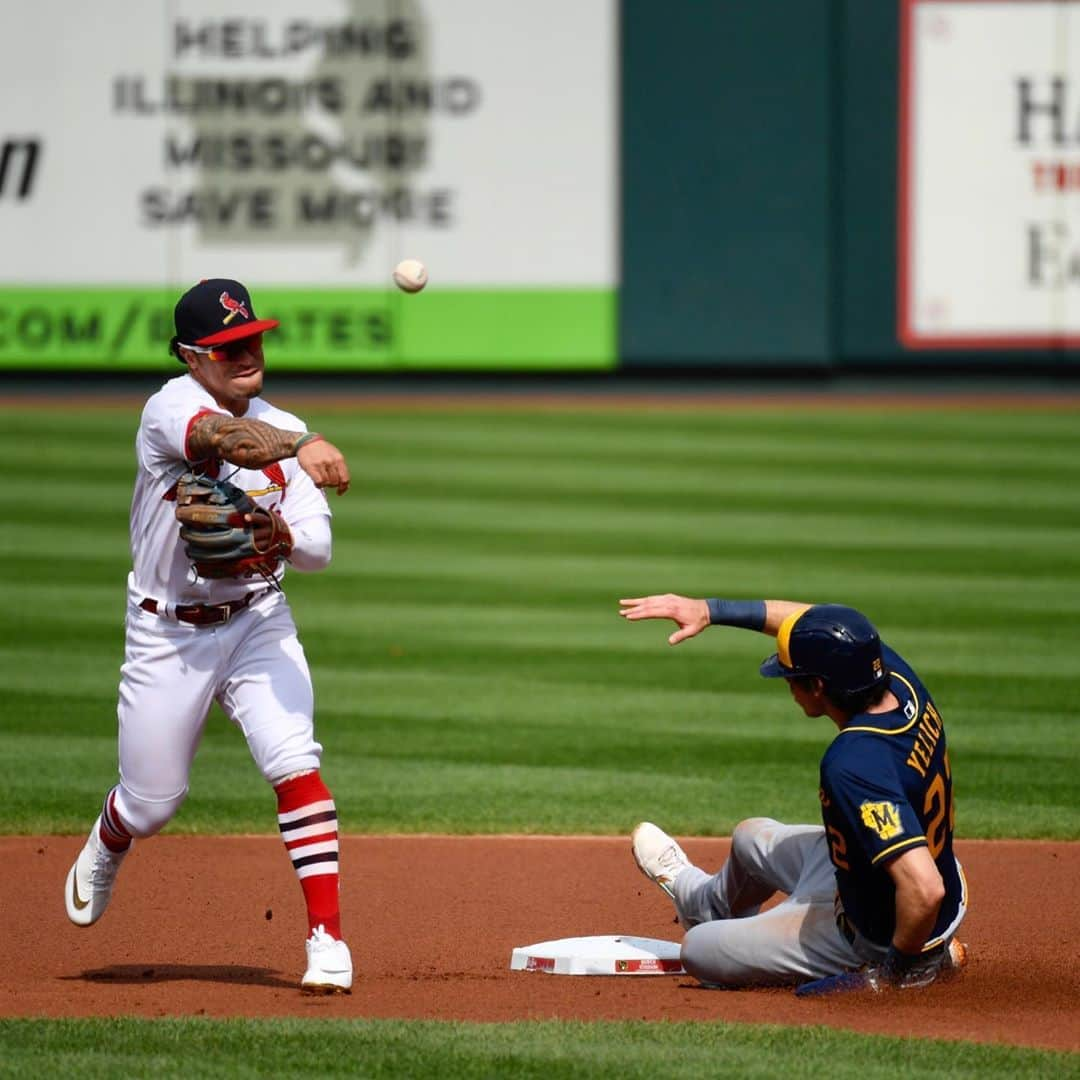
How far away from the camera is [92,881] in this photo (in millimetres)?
5773

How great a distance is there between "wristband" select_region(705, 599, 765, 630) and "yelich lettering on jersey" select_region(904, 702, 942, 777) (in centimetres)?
52

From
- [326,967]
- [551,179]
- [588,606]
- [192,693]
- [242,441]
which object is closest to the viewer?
[242,441]

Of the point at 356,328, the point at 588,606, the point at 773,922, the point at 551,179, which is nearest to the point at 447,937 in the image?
the point at 773,922

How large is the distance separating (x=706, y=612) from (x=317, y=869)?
122 centimetres

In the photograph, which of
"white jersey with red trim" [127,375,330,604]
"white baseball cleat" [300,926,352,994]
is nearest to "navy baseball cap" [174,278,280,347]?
"white jersey with red trim" [127,375,330,604]

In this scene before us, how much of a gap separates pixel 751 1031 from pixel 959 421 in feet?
48.6

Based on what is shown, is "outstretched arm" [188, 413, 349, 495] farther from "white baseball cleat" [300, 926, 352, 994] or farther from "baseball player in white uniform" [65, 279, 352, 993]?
"white baseball cleat" [300, 926, 352, 994]

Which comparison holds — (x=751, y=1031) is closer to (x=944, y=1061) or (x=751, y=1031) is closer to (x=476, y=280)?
(x=944, y=1061)

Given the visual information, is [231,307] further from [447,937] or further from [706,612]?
[447,937]

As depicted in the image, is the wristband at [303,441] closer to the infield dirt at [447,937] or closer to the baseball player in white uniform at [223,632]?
the baseball player in white uniform at [223,632]

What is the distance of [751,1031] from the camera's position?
16.1 feet

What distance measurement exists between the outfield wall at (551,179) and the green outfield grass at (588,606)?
1768 mm

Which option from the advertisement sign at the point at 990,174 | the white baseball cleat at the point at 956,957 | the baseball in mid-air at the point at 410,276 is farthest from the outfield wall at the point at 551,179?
the white baseball cleat at the point at 956,957

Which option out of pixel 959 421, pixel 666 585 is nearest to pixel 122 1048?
pixel 666 585
